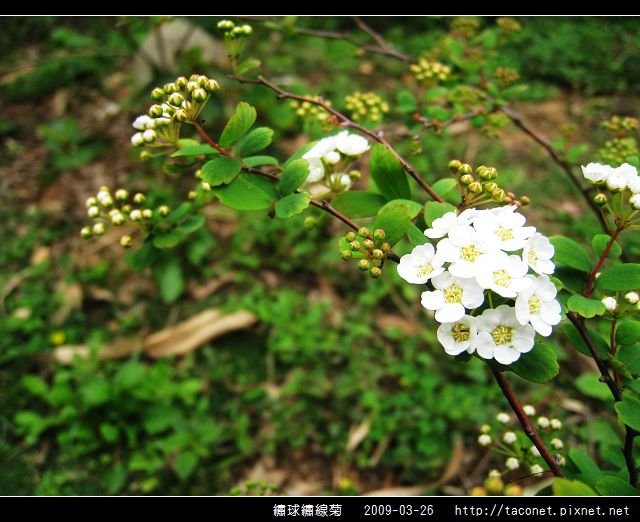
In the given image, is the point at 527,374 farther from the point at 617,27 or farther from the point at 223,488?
the point at 617,27

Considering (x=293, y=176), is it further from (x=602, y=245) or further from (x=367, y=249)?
(x=602, y=245)

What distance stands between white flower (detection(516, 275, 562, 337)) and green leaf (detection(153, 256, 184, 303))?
2.34 m

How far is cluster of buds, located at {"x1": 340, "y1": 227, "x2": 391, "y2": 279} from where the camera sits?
1104 mm

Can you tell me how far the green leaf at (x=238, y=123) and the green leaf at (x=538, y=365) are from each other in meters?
0.83

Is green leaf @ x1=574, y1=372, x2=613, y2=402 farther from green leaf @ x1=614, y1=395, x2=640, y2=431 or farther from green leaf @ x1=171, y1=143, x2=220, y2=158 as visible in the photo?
green leaf @ x1=171, y1=143, x2=220, y2=158

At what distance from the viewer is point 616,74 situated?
395 cm

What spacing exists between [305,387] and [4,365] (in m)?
1.68

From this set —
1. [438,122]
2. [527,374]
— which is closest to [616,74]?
[438,122]

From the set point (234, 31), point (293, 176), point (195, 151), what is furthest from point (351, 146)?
point (234, 31)

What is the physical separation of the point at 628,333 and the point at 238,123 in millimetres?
1028

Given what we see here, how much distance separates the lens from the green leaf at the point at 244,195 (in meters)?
1.20

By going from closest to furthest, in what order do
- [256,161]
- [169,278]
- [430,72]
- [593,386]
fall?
[256,161] < [430,72] < [593,386] < [169,278]

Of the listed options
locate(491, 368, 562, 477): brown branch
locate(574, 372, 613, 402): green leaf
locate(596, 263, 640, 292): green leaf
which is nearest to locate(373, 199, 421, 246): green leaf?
locate(491, 368, 562, 477): brown branch

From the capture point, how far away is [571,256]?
1187 mm
